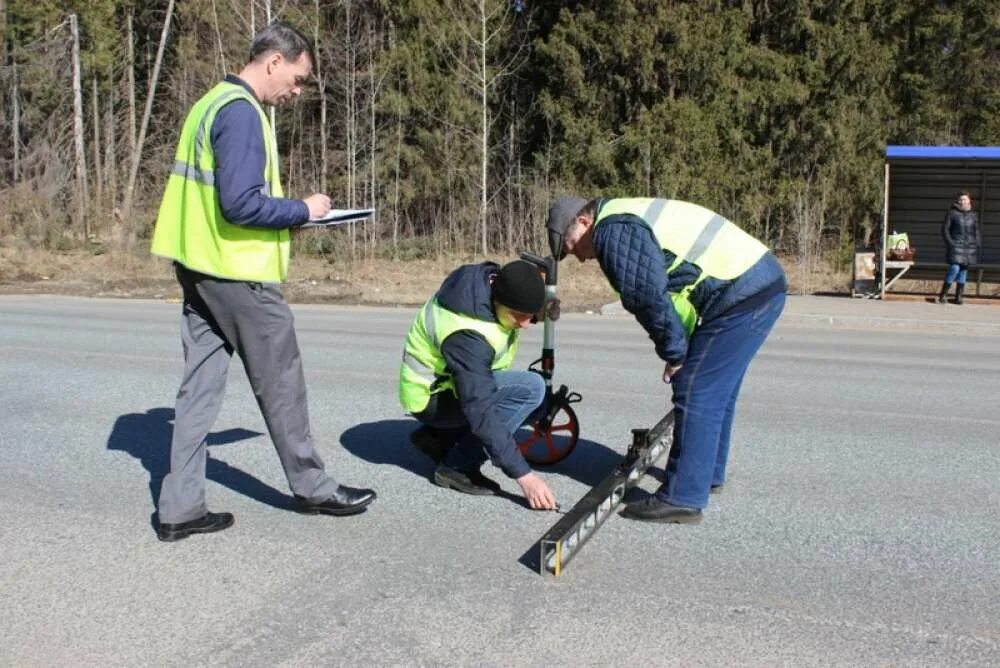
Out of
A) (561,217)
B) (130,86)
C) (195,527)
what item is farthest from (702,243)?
(130,86)

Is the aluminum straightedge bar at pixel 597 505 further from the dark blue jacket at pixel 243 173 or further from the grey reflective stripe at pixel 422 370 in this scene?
the dark blue jacket at pixel 243 173

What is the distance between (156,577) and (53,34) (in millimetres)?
37462

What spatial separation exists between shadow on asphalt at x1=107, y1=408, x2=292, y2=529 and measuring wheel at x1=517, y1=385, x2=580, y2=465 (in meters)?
1.42

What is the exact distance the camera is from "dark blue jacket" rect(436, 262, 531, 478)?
461 cm

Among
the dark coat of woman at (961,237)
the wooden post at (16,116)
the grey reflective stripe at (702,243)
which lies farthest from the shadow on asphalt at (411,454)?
the wooden post at (16,116)

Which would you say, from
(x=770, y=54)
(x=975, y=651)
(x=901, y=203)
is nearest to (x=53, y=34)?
(x=770, y=54)

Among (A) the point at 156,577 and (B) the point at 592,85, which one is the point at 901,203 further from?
(A) the point at 156,577

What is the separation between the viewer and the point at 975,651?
11.4 ft

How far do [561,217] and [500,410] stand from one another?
3.67ft

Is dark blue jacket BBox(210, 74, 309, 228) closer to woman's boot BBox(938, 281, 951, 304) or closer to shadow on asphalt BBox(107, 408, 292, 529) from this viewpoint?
shadow on asphalt BBox(107, 408, 292, 529)

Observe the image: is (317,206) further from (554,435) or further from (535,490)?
(554,435)

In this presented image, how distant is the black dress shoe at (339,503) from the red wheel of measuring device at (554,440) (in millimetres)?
1251

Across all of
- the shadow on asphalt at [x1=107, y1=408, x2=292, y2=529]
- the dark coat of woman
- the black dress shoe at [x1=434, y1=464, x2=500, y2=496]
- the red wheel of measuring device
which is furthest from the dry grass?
the black dress shoe at [x1=434, y1=464, x2=500, y2=496]

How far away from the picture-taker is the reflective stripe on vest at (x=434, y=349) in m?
4.75
